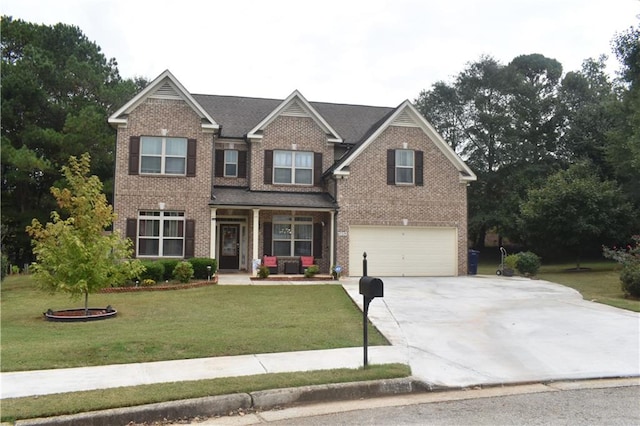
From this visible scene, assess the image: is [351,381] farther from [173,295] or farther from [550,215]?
[550,215]

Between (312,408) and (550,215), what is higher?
(550,215)

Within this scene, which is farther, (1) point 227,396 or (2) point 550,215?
(2) point 550,215

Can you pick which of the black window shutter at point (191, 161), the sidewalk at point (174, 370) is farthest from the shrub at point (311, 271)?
the sidewalk at point (174, 370)

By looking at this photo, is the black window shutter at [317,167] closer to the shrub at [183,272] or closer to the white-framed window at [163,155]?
the white-framed window at [163,155]

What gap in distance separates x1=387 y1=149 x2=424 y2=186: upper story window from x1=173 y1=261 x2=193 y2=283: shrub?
30.2ft

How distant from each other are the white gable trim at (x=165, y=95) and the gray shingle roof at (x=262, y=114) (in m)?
2.00

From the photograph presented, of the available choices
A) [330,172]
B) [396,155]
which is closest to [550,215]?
[396,155]

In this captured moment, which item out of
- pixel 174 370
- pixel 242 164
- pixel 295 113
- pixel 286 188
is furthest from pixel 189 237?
pixel 174 370

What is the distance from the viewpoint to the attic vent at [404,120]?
21.9m

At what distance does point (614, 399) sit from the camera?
21.0ft

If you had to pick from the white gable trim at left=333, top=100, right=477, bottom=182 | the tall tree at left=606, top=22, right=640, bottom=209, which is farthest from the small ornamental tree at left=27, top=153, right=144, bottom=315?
the tall tree at left=606, top=22, right=640, bottom=209

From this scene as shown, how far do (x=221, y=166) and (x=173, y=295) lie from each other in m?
8.59

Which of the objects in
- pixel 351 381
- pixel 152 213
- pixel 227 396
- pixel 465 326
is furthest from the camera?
pixel 152 213

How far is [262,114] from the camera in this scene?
82.2 feet
